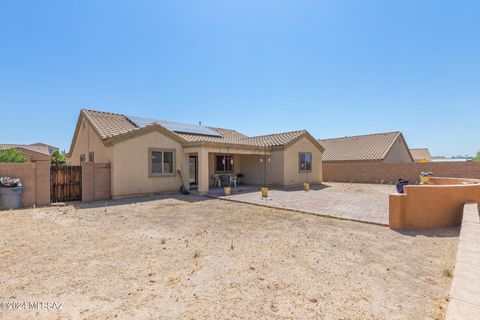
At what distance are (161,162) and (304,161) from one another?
11.1 m

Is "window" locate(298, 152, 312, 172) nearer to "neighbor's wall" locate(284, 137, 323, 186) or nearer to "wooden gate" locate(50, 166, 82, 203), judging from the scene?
"neighbor's wall" locate(284, 137, 323, 186)

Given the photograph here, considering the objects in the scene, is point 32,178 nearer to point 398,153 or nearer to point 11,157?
point 11,157

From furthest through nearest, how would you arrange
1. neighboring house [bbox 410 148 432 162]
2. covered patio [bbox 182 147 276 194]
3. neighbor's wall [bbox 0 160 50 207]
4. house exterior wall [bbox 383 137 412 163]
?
1. neighboring house [bbox 410 148 432 162]
2. house exterior wall [bbox 383 137 412 163]
3. covered patio [bbox 182 147 276 194]
4. neighbor's wall [bbox 0 160 50 207]

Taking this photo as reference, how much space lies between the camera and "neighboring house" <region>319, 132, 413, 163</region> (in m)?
25.3

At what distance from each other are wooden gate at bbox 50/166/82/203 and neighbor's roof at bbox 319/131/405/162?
24.5 m

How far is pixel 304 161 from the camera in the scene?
1895cm

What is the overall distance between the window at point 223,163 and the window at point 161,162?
177 inches

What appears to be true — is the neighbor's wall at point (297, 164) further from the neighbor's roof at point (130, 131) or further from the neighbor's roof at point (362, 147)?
the neighbor's roof at point (362, 147)

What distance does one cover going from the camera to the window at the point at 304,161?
18.6m

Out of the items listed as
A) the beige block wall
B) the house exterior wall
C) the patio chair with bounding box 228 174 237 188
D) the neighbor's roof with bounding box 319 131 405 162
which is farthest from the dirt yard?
the house exterior wall

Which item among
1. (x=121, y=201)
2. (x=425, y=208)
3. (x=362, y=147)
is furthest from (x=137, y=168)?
(x=362, y=147)

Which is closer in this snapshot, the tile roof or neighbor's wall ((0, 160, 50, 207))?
neighbor's wall ((0, 160, 50, 207))

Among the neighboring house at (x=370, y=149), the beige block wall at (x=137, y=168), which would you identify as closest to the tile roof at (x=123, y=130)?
the beige block wall at (x=137, y=168)

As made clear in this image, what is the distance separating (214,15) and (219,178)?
1042 cm
